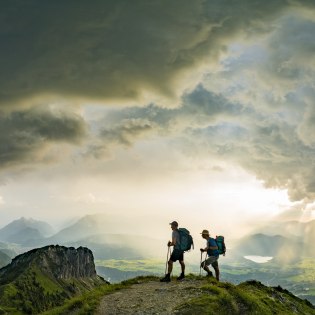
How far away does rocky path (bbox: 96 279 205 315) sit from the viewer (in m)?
26.9

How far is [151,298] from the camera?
2911 centimetres

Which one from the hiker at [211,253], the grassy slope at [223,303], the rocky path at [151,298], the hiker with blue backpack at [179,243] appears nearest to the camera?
the grassy slope at [223,303]

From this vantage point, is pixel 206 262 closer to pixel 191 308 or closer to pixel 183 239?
pixel 183 239

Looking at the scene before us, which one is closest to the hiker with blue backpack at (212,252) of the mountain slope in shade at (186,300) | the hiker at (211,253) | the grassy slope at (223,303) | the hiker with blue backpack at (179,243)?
the hiker at (211,253)

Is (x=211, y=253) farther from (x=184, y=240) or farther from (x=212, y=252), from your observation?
(x=184, y=240)

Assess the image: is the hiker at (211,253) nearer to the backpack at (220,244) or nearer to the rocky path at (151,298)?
the backpack at (220,244)

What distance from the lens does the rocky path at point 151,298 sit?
26.9 meters

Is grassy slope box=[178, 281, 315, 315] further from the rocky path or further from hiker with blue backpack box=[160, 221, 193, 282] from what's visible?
hiker with blue backpack box=[160, 221, 193, 282]

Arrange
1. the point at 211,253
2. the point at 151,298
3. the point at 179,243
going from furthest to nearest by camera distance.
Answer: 1. the point at 211,253
2. the point at 179,243
3. the point at 151,298

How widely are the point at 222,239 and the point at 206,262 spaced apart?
312 centimetres

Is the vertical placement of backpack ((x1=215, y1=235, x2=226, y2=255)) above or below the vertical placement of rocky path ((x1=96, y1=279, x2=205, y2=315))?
above

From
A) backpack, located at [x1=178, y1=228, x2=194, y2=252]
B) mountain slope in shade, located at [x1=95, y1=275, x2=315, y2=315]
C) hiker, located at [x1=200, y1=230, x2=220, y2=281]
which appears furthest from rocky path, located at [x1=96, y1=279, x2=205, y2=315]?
backpack, located at [x1=178, y1=228, x2=194, y2=252]

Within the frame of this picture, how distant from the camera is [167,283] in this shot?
3362 centimetres

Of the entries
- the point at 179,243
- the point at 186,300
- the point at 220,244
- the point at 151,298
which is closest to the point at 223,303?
the point at 186,300
